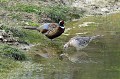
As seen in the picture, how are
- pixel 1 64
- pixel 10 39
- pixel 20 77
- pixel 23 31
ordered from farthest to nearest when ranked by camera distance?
1. pixel 23 31
2. pixel 10 39
3. pixel 1 64
4. pixel 20 77

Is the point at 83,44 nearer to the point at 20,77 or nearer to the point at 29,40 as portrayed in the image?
the point at 29,40

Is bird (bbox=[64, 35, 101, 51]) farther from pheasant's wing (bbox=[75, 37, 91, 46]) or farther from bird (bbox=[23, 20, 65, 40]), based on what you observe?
bird (bbox=[23, 20, 65, 40])

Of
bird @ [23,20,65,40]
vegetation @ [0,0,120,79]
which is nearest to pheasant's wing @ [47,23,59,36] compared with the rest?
bird @ [23,20,65,40]

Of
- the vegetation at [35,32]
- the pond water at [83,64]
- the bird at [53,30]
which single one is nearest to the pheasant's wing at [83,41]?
the pond water at [83,64]

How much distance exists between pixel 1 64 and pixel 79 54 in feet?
9.44

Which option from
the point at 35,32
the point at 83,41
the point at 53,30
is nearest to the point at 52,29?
the point at 53,30

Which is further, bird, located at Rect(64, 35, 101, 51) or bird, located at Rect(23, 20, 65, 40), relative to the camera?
bird, located at Rect(23, 20, 65, 40)

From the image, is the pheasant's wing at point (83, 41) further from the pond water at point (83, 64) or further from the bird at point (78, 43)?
the pond water at point (83, 64)

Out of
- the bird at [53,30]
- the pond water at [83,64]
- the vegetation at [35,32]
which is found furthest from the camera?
the bird at [53,30]

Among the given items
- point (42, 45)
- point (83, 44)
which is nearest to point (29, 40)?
point (42, 45)

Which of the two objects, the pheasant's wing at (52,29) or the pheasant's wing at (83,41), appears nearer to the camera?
the pheasant's wing at (83,41)

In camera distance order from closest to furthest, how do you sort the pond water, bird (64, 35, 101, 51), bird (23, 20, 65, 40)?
the pond water
bird (64, 35, 101, 51)
bird (23, 20, 65, 40)

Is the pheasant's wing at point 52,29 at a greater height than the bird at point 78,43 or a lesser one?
greater

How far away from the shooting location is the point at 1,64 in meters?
9.25
